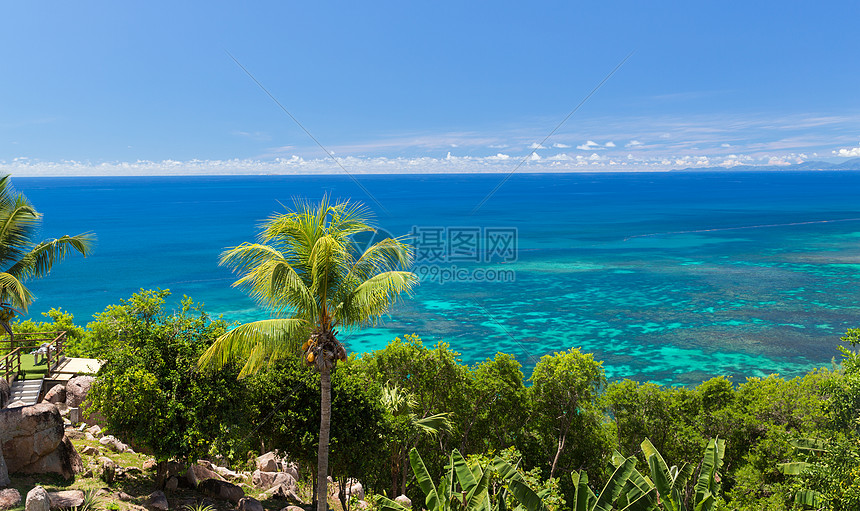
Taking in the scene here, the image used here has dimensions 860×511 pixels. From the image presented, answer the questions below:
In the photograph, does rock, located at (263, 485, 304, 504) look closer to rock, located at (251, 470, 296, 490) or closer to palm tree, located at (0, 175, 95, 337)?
rock, located at (251, 470, 296, 490)

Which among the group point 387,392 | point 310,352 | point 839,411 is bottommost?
point 387,392

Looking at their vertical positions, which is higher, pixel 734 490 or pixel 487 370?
pixel 487 370

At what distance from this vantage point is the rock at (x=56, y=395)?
2089 cm

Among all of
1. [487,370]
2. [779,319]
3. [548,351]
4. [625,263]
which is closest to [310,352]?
[487,370]

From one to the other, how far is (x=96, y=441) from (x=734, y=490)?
72.5 feet

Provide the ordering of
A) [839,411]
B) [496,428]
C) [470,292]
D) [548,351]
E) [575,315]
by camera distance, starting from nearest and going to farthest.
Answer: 1. [839,411]
2. [496,428]
3. [548,351]
4. [575,315]
5. [470,292]

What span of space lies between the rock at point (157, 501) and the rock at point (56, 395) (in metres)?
9.53

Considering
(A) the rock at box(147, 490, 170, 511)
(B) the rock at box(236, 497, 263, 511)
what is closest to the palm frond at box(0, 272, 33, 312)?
(A) the rock at box(147, 490, 170, 511)

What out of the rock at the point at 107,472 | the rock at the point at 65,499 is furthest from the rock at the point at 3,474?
the rock at the point at 107,472

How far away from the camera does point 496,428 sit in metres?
23.1

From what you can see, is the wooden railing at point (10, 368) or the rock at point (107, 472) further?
the wooden railing at point (10, 368)

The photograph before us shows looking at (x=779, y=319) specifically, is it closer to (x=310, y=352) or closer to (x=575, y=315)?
(x=575, y=315)

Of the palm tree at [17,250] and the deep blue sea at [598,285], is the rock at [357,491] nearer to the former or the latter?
the deep blue sea at [598,285]

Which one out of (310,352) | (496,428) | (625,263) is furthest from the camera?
(625,263)
